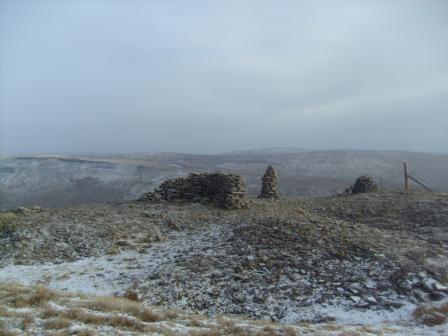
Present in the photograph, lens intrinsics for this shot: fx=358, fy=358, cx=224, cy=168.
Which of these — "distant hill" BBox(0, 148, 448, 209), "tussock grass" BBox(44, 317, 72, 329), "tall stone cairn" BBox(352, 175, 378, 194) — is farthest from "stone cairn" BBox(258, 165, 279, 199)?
"distant hill" BBox(0, 148, 448, 209)

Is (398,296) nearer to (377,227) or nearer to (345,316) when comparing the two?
(345,316)

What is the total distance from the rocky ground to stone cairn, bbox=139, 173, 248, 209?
5.28 feet

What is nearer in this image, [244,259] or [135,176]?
[244,259]

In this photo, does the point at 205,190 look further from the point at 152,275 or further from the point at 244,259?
the point at 152,275

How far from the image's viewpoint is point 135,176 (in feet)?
269

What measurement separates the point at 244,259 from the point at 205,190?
1011cm

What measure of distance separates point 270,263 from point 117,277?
491 centimetres

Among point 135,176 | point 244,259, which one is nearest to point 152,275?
point 244,259

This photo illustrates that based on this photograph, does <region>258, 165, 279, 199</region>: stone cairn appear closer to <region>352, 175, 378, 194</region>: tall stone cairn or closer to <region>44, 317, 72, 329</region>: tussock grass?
<region>352, 175, 378, 194</region>: tall stone cairn

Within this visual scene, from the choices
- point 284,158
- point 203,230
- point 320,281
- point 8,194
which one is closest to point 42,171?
point 8,194

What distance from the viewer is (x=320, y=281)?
1047 cm

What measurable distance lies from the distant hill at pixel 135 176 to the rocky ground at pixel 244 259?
50257mm

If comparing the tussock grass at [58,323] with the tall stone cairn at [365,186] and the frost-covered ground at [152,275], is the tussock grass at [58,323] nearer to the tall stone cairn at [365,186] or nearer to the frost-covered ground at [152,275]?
the frost-covered ground at [152,275]

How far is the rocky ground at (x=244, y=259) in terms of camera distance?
31.3 ft
